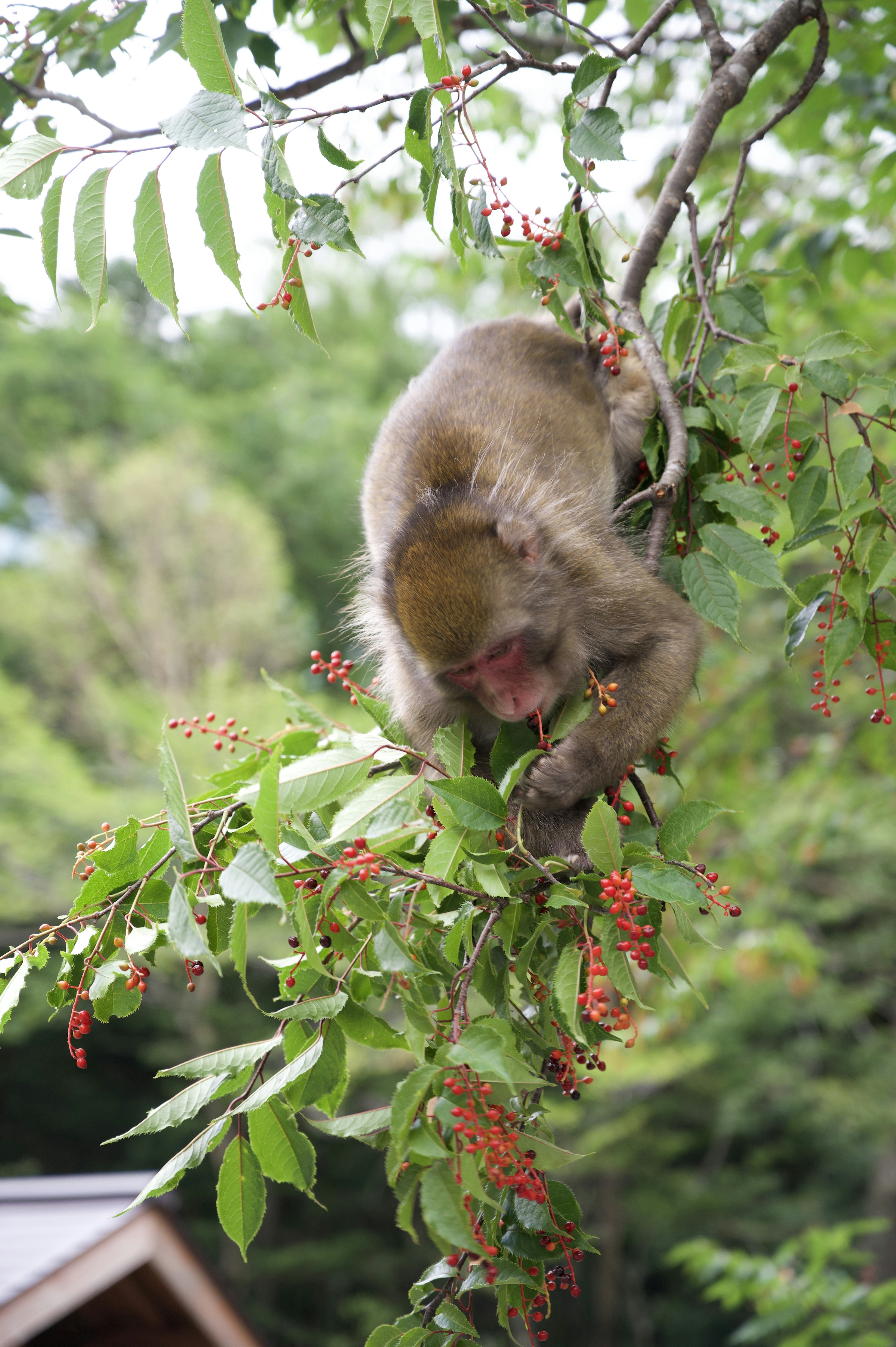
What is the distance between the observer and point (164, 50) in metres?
2.40

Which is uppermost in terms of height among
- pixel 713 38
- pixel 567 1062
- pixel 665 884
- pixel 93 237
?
pixel 93 237

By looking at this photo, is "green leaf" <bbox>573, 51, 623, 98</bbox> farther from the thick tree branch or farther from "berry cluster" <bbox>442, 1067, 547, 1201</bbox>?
"berry cluster" <bbox>442, 1067, 547, 1201</bbox>

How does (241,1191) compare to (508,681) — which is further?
(508,681)

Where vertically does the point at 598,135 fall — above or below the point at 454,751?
above

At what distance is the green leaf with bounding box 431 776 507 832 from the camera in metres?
1.42

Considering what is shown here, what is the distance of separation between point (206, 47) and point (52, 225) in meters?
0.38

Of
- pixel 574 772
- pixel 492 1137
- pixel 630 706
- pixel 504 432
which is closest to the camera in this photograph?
pixel 492 1137

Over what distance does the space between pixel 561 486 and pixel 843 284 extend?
4.49 metres

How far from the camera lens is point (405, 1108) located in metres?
1.20

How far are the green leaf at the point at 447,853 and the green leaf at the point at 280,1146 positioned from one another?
1.30 ft

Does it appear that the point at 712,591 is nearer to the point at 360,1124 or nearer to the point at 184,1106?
the point at 360,1124

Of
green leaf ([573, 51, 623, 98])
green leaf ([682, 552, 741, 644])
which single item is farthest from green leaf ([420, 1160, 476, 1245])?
green leaf ([573, 51, 623, 98])

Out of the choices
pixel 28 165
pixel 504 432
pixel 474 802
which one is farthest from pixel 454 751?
pixel 504 432

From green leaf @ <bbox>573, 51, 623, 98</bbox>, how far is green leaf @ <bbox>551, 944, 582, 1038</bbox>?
1.38 meters
